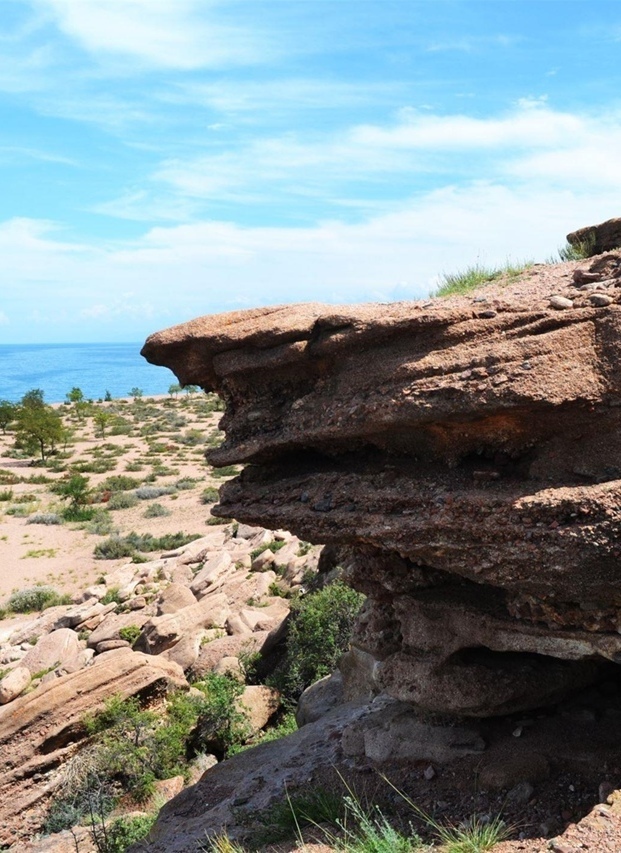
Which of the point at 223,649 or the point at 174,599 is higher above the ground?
the point at 174,599

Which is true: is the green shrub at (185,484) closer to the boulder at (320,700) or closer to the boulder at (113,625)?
the boulder at (113,625)

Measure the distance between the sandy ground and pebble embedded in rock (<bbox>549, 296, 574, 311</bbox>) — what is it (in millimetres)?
9331

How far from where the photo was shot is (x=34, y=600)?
23.0m

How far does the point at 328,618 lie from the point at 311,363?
29.5ft

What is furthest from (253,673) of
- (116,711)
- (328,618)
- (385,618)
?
(385,618)

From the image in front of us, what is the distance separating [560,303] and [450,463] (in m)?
1.57

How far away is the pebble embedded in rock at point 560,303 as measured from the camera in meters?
5.95

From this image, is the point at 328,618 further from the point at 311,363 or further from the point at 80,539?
the point at 80,539

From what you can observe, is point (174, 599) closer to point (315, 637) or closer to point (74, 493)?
point (315, 637)

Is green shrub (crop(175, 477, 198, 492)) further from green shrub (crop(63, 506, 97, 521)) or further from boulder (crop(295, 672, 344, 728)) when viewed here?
boulder (crop(295, 672, 344, 728))

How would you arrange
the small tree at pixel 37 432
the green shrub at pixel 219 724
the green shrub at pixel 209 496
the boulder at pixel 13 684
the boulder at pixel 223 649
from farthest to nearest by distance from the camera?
the small tree at pixel 37 432
the green shrub at pixel 209 496
the boulder at pixel 223 649
the boulder at pixel 13 684
the green shrub at pixel 219 724

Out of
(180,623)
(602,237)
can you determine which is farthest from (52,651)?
(602,237)

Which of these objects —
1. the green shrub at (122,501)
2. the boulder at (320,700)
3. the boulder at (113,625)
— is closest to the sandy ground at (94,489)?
the green shrub at (122,501)

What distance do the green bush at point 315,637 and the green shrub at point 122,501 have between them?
21.0 m
